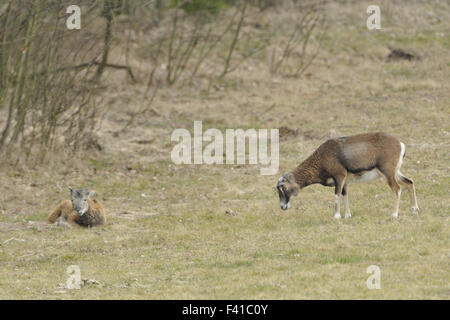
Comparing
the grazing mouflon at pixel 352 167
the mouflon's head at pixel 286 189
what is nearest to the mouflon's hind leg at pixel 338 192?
the grazing mouflon at pixel 352 167

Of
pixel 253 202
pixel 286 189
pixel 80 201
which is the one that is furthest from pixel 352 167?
pixel 80 201

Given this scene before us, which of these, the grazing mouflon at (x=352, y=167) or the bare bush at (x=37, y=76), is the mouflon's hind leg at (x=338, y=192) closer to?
the grazing mouflon at (x=352, y=167)

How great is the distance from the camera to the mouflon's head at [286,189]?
16.1 metres

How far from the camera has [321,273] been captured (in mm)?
11875

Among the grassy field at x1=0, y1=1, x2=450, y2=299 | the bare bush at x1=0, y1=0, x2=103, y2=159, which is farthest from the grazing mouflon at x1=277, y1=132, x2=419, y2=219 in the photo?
the bare bush at x1=0, y1=0, x2=103, y2=159

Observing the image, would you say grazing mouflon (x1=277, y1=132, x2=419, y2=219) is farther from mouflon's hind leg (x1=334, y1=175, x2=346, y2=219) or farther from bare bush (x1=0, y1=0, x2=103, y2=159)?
bare bush (x1=0, y1=0, x2=103, y2=159)

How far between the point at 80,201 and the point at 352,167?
18.6 ft

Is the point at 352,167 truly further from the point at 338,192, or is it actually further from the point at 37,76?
the point at 37,76

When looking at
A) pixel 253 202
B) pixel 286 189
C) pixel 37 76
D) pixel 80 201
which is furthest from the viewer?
pixel 37 76

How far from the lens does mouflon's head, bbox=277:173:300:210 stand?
52.7 feet

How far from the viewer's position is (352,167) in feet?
50.5

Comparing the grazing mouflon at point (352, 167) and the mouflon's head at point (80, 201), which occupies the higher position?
the grazing mouflon at point (352, 167)

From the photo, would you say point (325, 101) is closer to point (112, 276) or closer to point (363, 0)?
point (363, 0)
